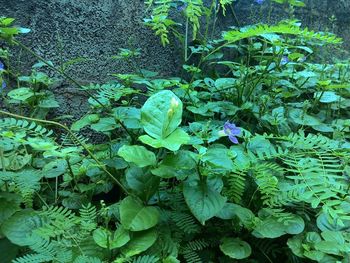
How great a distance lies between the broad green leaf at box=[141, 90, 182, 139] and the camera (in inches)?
41.2

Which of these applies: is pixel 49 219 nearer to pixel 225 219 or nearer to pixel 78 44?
pixel 225 219

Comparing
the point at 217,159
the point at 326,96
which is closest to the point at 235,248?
the point at 217,159

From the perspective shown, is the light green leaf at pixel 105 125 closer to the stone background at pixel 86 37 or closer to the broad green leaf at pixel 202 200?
the stone background at pixel 86 37

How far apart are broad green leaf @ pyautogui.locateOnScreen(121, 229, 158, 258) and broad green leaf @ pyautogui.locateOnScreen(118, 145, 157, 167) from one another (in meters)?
0.18

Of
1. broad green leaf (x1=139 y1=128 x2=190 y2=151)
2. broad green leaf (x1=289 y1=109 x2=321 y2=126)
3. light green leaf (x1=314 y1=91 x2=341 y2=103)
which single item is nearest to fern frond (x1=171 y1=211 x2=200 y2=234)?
broad green leaf (x1=139 y1=128 x2=190 y2=151)

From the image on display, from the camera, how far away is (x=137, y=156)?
40.6 inches

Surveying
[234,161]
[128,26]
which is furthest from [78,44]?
[234,161]

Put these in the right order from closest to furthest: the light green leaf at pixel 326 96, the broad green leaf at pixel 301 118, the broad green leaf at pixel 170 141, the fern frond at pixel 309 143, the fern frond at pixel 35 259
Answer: the fern frond at pixel 35 259, the broad green leaf at pixel 170 141, the fern frond at pixel 309 143, the broad green leaf at pixel 301 118, the light green leaf at pixel 326 96

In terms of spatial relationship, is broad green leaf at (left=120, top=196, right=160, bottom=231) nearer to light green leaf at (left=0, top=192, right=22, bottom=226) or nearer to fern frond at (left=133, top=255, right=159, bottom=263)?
fern frond at (left=133, top=255, right=159, bottom=263)

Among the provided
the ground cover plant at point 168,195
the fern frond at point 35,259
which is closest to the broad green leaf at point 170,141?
the ground cover plant at point 168,195

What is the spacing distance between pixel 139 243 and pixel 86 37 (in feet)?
3.49

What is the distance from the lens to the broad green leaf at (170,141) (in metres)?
0.97

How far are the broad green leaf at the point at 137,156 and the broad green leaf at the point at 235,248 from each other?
30 centimetres

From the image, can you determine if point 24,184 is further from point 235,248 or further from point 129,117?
point 235,248
